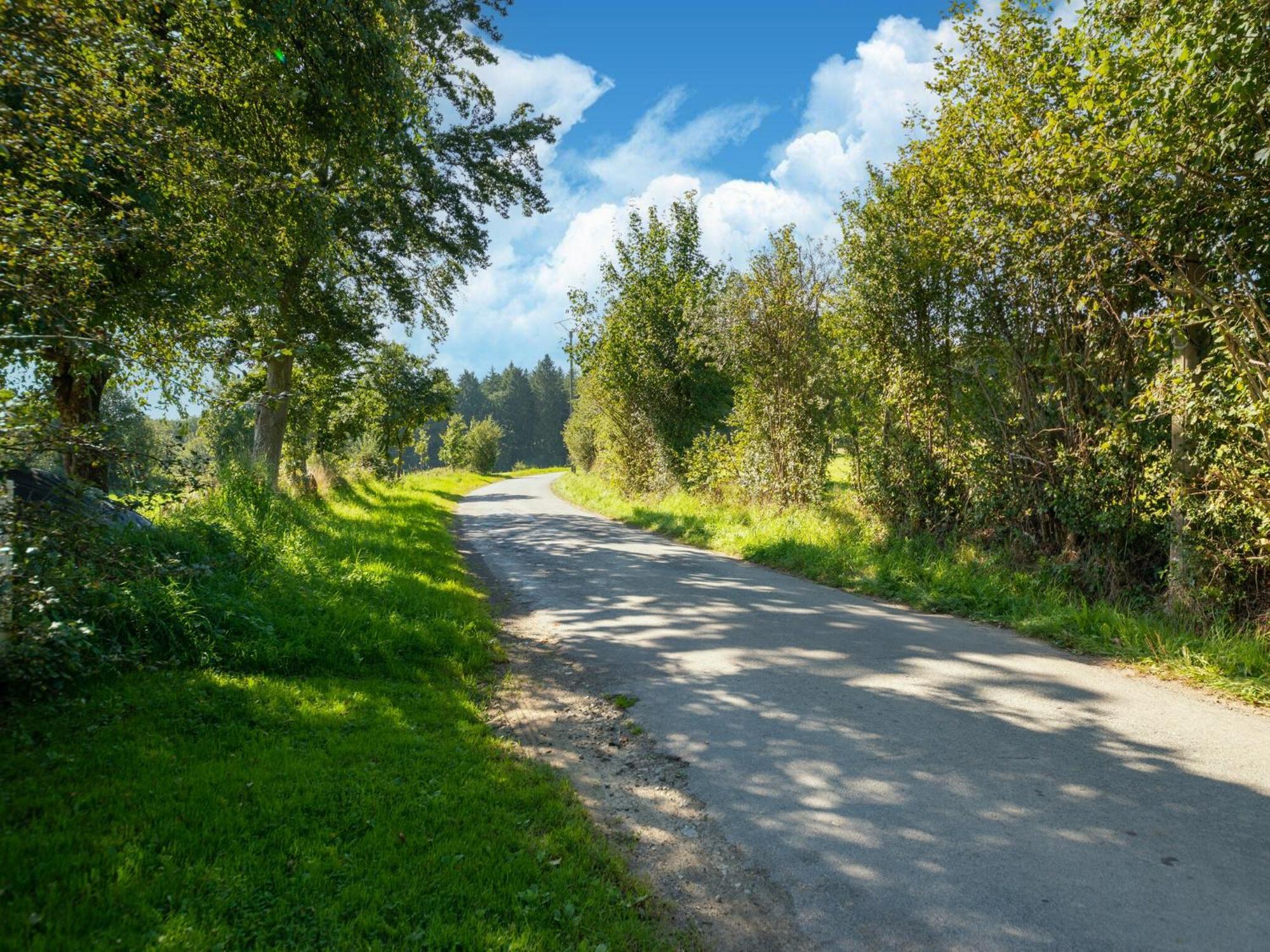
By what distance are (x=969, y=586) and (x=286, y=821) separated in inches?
310

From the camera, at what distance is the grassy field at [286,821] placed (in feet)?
8.13

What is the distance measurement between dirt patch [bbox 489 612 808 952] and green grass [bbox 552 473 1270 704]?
4.73 m

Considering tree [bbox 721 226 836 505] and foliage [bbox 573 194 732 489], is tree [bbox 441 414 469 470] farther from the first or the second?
tree [bbox 721 226 836 505]

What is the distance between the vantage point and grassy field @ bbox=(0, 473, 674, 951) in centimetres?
248

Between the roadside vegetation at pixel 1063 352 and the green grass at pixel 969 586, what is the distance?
0.12 ft

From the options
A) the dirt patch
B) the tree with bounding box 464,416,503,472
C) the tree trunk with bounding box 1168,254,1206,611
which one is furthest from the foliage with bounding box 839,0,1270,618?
the tree with bounding box 464,416,503,472

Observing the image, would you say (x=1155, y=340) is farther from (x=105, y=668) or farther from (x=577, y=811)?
(x=105, y=668)

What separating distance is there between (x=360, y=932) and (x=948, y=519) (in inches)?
385

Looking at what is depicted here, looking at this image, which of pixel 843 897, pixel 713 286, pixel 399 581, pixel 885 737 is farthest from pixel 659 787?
pixel 713 286

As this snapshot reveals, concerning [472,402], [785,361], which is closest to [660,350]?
[785,361]

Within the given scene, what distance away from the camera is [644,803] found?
3.71 m

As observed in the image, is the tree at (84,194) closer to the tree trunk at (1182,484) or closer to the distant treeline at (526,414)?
the tree trunk at (1182,484)

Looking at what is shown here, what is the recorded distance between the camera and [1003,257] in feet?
27.0

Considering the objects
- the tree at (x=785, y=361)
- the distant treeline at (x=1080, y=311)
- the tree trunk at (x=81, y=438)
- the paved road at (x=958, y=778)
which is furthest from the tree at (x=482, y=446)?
the paved road at (x=958, y=778)
